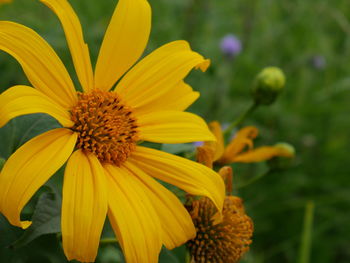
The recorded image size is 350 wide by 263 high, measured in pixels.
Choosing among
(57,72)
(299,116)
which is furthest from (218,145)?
(299,116)

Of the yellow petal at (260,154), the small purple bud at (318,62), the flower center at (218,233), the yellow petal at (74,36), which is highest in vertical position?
the small purple bud at (318,62)

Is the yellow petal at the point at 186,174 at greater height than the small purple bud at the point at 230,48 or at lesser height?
lesser

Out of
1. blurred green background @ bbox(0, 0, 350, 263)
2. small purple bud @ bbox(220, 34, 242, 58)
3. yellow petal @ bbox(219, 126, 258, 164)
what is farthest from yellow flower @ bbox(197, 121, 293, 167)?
small purple bud @ bbox(220, 34, 242, 58)

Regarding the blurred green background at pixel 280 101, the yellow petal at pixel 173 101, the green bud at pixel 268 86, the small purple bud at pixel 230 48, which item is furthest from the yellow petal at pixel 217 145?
the small purple bud at pixel 230 48

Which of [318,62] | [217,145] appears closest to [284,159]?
[217,145]

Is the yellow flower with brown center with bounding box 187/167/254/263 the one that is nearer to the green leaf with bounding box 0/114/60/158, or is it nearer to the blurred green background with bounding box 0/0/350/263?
the green leaf with bounding box 0/114/60/158

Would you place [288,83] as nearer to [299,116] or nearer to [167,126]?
[299,116]

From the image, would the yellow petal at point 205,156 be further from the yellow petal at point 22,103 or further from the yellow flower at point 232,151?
the yellow petal at point 22,103
